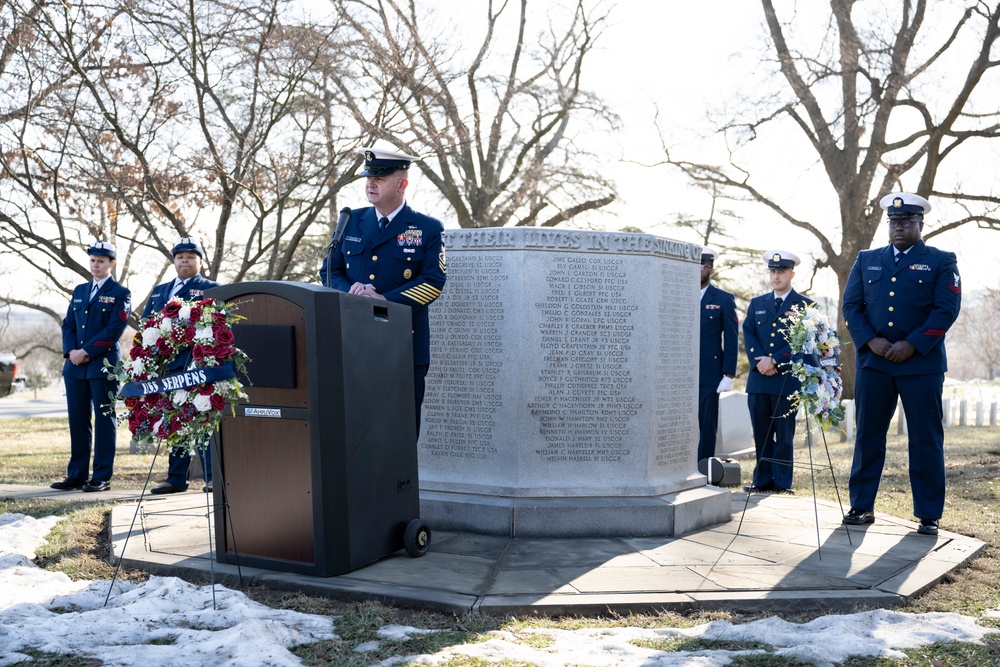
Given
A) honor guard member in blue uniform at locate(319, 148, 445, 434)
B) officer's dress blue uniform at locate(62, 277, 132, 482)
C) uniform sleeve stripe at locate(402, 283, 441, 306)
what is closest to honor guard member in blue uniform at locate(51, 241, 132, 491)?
officer's dress blue uniform at locate(62, 277, 132, 482)

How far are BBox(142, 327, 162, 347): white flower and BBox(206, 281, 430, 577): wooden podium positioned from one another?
48 cm

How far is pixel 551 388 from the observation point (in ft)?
18.8

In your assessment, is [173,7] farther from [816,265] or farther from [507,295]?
[816,265]

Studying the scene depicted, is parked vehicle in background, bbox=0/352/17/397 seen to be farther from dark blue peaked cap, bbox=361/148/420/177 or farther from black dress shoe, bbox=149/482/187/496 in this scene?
dark blue peaked cap, bbox=361/148/420/177

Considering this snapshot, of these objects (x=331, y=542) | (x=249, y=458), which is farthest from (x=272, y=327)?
(x=331, y=542)

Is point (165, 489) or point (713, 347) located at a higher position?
point (713, 347)

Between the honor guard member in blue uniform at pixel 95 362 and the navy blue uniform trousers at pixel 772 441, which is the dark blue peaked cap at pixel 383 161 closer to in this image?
the honor guard member in blue uniform at pixel 95 362

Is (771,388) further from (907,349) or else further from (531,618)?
(531,618)

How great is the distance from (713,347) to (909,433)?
296 cm

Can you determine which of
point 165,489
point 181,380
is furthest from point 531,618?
point 165,489

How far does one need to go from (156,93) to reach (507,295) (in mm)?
5836

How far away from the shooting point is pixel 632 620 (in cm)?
398

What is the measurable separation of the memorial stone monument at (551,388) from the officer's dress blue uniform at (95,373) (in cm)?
350

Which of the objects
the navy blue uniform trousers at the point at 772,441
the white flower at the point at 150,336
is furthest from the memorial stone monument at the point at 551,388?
the navy blue uniform trousers at the point at 772,441
